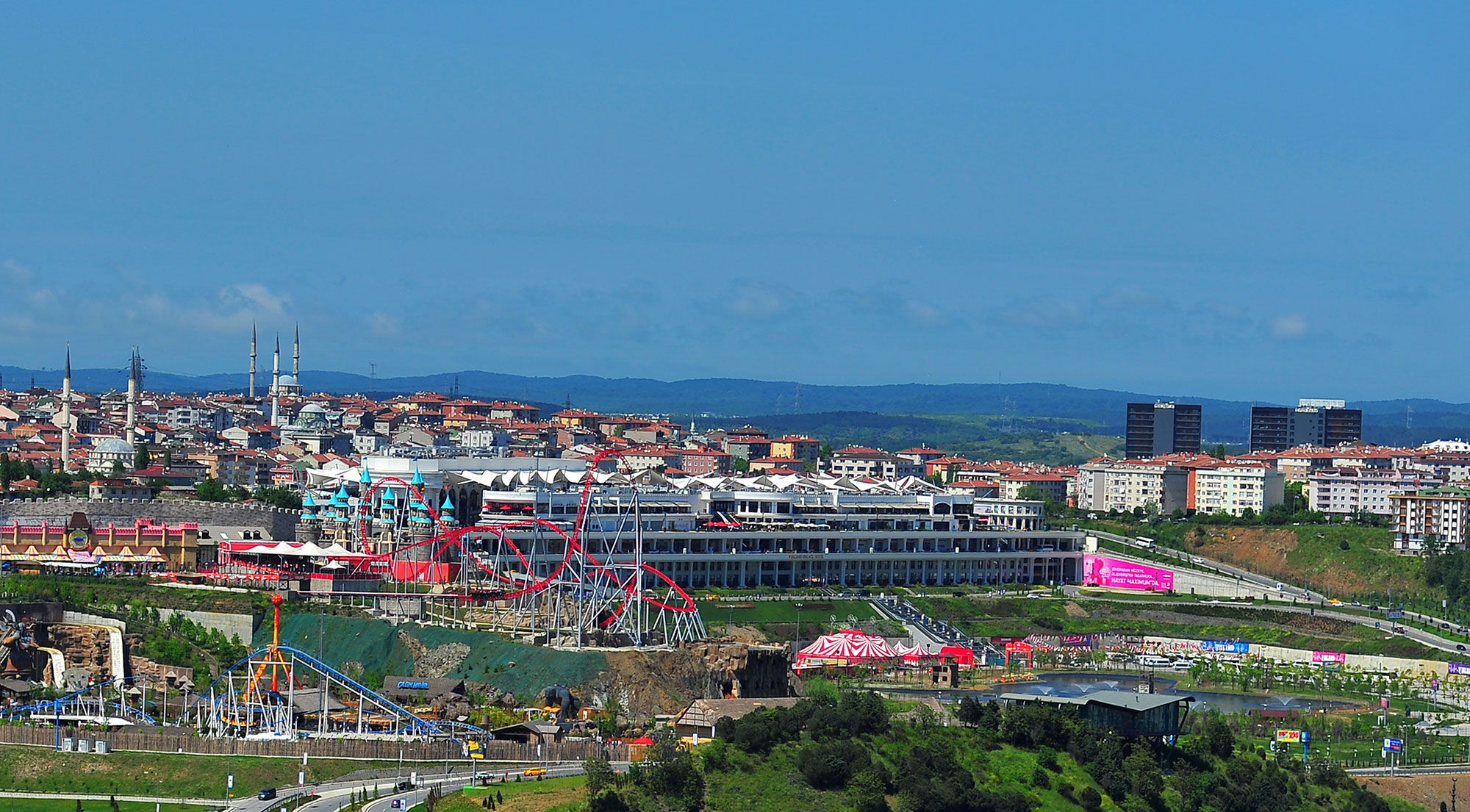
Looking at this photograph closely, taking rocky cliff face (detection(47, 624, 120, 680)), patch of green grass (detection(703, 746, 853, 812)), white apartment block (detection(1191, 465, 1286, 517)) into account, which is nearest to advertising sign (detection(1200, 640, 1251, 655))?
rocky cliff face (detection(47, 624, 120, 680))

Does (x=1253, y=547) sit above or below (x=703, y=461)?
below

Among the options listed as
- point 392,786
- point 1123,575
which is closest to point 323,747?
point 392,786

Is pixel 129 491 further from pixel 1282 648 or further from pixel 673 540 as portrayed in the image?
pixel 1282 648

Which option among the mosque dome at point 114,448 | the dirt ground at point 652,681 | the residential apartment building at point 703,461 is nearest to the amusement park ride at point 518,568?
the dirt ground at point 652,681

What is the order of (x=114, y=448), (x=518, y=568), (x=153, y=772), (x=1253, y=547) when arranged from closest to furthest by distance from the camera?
(x=153, y=772)
(x=518, y=568)
(x=1253, y=547)
(x=114, y=448)

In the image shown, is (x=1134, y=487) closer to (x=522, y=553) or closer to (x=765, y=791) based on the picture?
(x=522, y=553)

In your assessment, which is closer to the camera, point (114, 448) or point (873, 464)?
point (114, 448)

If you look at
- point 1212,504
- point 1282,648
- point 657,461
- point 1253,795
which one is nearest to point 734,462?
point 657,461
